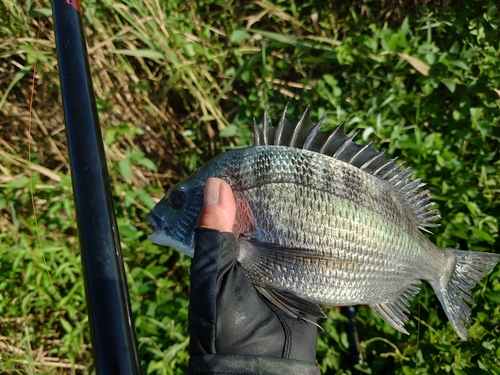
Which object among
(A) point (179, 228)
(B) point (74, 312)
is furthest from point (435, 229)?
(B) point (74, 312)

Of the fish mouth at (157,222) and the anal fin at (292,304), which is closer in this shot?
the anal fin at (292,304)

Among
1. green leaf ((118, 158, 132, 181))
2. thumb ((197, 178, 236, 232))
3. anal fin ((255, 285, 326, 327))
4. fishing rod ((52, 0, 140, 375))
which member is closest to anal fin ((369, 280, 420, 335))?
anal fin ((255, 285, 326, 327))

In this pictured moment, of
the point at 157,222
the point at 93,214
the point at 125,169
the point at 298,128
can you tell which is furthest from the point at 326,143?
the point at 125,169

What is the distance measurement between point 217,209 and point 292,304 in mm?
629

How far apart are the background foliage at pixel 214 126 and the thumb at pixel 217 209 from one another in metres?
1.06

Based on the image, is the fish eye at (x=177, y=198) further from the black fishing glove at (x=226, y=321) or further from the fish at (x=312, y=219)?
the black fishing glove at (x=226, y=321)

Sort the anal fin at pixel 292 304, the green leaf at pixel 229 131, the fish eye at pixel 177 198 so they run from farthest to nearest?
1. the green leaf at pixel 229 131
2. the fish eye at pixel 177 198
3. the anal fin at pixel 292 304

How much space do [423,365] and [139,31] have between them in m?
3.12

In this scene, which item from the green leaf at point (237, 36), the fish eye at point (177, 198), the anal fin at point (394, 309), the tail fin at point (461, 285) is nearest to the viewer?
the fish eye at point (177, 198)

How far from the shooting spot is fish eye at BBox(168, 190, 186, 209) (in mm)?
2121

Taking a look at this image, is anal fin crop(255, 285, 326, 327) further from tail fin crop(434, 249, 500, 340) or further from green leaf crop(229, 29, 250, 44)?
green leaf crop(229, 29, 250, 44)

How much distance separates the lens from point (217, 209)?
191cm

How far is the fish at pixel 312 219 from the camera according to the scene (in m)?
1.96

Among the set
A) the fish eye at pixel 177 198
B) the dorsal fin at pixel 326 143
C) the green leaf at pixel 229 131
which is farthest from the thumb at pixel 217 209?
the green leaf at pixel 229 131
